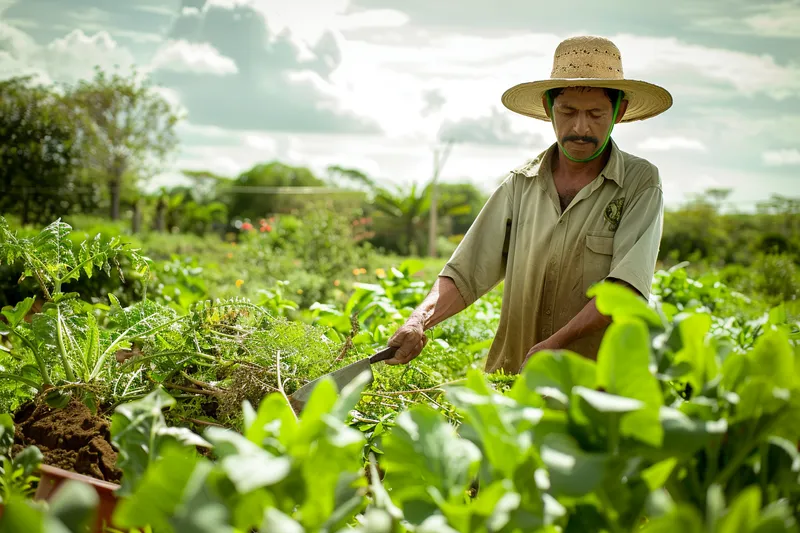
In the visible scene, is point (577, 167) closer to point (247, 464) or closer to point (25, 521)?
point (247, 464)

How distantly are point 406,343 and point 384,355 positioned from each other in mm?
133

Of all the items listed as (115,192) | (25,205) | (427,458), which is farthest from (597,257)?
(115,192)

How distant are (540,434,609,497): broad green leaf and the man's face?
1.82 metres

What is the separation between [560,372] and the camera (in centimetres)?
76

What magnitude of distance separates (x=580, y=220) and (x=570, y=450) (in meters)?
1.89

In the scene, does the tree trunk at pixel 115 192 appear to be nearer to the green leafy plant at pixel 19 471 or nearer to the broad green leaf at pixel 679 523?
the green leafy plant at pixel 19 471

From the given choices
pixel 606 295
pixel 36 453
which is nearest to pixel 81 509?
pixel 36 453

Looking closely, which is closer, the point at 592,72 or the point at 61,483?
the point at 61,483

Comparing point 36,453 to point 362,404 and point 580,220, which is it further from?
point 580,220

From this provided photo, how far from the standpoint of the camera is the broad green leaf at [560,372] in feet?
2.46

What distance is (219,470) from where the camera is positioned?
0.67m

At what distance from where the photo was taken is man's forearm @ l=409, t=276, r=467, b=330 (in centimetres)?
229

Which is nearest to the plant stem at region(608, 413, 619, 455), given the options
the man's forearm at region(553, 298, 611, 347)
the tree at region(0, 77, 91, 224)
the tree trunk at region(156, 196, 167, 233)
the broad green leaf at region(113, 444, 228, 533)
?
the broad green leaf at region(113, 444, 228, 533)

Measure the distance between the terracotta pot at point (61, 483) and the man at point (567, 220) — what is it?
109 centimetres
